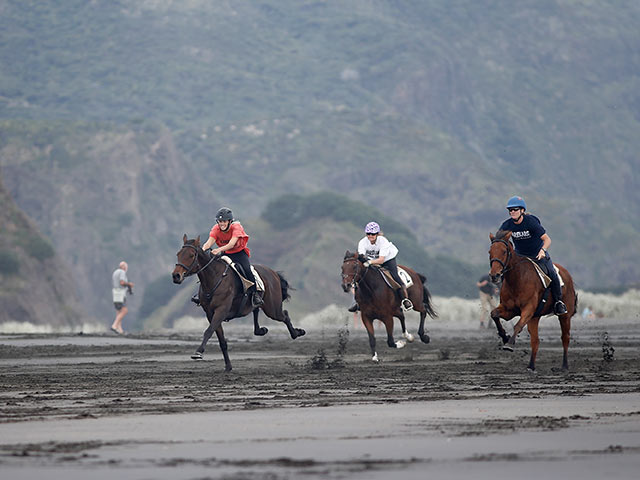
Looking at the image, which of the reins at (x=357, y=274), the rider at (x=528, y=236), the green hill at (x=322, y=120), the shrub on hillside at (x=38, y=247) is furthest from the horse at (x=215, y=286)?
the green hill at (x=322, y=120)

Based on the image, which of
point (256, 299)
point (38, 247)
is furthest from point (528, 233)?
point (38, 247)

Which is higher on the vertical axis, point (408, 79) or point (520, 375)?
point (408, 79)

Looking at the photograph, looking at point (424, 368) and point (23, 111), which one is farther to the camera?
point (23, 111)

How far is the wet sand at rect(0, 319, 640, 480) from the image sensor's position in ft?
29.9

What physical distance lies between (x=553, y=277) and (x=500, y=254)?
4.43ft

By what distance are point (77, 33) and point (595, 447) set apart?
159 meters

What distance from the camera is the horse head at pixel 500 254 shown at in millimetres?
18750

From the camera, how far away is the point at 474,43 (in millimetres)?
169375

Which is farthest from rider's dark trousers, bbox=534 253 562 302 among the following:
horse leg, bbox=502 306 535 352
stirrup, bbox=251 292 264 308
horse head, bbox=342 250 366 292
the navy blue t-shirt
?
stirrup, bbox=251 292 264 308

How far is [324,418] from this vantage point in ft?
40.4

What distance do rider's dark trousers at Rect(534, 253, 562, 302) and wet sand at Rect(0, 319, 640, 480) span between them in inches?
47.7

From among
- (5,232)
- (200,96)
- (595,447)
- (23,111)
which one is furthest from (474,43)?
(595,447)

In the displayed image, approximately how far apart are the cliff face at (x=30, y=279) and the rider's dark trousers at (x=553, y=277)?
151 feet

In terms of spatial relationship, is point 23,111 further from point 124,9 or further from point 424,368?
point 424,368
